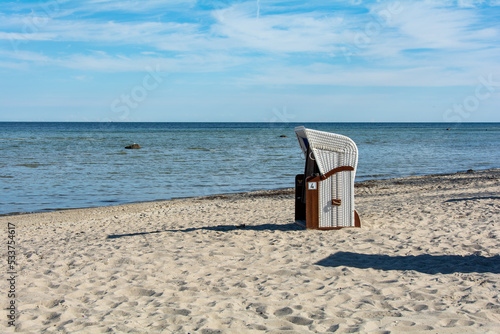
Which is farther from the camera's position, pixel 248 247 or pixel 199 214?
pixel 199 214

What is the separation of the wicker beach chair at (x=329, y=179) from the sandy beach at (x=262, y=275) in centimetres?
25

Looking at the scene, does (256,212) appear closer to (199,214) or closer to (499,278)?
(199,214)

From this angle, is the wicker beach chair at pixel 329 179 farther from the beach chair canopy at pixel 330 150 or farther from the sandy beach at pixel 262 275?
the sandy beach at pixel 262 275

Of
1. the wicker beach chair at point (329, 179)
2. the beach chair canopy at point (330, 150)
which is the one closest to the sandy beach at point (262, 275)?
the wicker beach chair at point (329, 179)

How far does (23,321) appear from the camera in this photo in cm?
395

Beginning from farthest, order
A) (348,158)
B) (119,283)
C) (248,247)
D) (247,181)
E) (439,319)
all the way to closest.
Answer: (247,181), (348,158), (248,247), (119,283), (439,319)

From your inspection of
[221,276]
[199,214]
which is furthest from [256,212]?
[221,276]

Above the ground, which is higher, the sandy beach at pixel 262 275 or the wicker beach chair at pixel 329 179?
the wicker beach chair at pixel 329 179

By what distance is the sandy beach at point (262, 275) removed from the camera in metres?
3.84

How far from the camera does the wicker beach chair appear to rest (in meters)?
7.24

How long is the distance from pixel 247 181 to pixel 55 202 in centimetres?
776

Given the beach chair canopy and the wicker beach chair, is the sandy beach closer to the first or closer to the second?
the wicker beach chair

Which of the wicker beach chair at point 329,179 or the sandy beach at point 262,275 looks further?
the wicker beach chair at point 329,179

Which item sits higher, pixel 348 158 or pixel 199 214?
pixel 348 158
